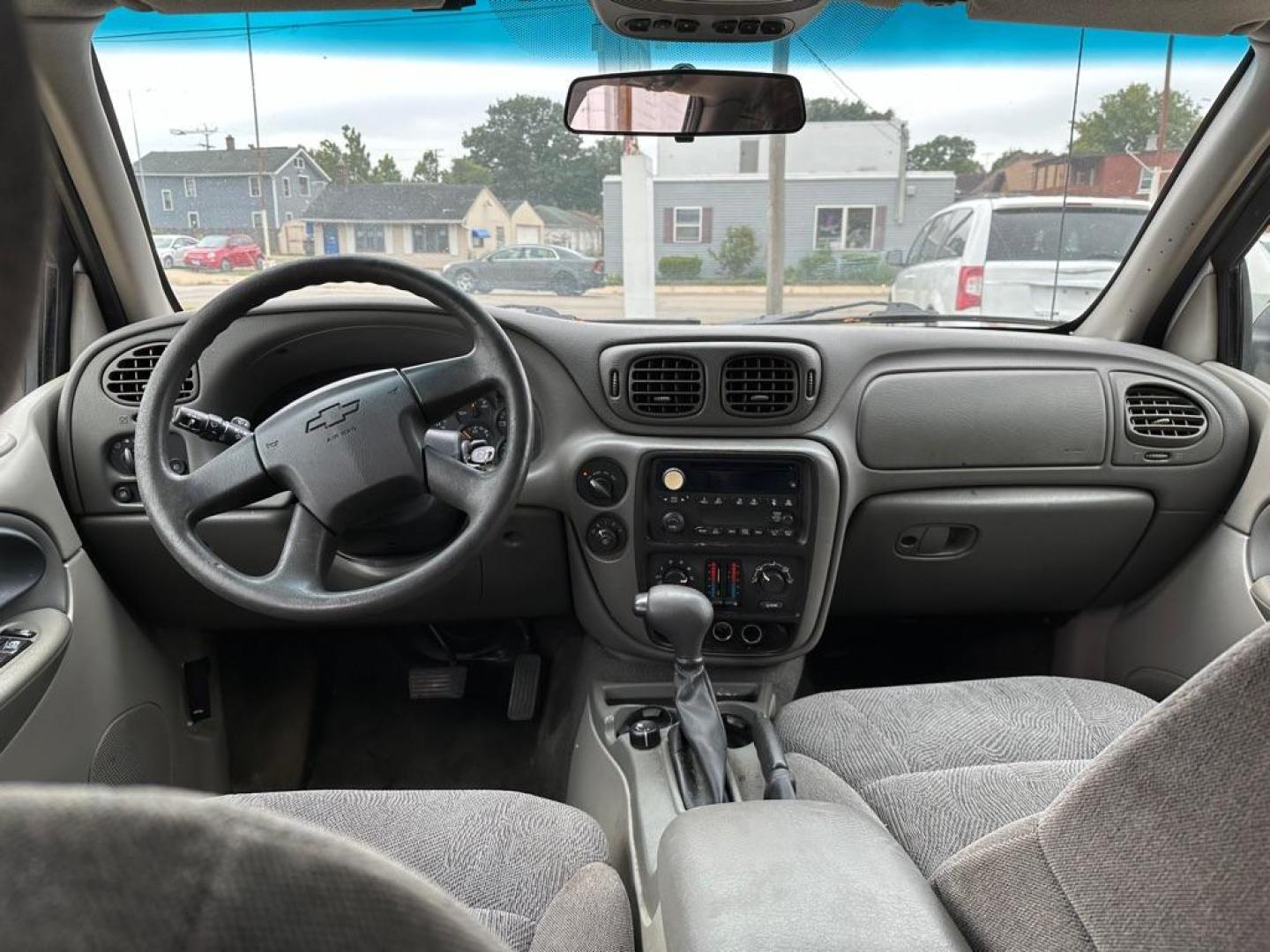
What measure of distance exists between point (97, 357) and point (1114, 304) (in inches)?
97.6

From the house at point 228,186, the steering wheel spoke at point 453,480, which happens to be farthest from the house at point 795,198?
the steering wheel spoke at point 453,480

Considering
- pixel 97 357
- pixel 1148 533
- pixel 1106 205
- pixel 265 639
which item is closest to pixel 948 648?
pixel 1148 533

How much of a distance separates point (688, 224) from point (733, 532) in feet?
2.36

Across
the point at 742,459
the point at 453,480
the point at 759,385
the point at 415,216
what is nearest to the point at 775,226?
the point at 759,385

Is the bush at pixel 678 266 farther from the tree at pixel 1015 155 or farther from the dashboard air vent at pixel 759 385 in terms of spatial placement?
the tree at pixel 1015 155

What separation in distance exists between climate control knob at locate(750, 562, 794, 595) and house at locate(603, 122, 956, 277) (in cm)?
73

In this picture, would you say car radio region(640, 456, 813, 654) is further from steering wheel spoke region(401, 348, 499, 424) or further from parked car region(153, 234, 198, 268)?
parked car region(153, 234, 198, 268)

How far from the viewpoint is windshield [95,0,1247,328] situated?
1927mm

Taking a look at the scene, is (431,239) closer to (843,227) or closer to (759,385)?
(759,385)

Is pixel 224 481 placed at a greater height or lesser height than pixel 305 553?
greater

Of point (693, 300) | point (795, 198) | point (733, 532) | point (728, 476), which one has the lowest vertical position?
point (733, 532)

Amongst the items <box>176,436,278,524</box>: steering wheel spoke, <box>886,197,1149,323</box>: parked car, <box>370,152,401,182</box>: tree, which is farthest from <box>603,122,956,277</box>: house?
<box>176,436,278,524</box>: steering wheel spoke

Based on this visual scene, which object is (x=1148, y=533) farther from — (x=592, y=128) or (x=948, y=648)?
(x=592, y=128)

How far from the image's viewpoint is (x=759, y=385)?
2.08 meters
